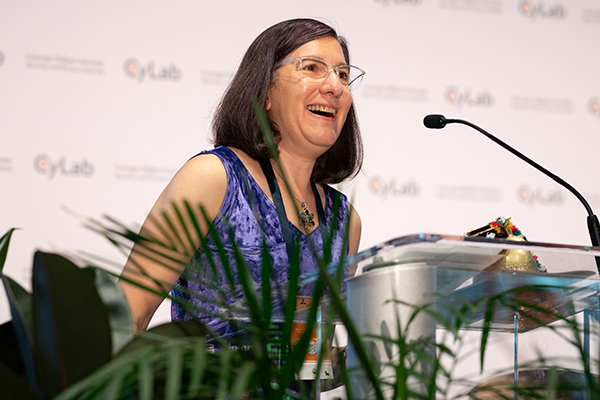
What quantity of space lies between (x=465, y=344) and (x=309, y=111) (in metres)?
1.04

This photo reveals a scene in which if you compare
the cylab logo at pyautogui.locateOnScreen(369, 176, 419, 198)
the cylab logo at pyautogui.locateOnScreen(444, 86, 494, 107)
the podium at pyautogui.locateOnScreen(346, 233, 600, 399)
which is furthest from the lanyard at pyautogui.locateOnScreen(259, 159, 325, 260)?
the cylab logo at pyautogui.locateOnScreen(444, 86, 494, 107)

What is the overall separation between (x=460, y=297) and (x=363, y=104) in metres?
2.55

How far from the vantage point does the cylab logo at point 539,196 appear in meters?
3.31

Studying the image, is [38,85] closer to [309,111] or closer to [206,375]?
[309,111]

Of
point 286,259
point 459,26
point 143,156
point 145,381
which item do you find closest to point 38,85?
point 143,156

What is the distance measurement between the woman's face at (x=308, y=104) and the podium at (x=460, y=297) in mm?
900

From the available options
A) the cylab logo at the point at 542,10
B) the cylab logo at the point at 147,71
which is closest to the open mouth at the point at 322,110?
the cylab logo at the point at 147,71

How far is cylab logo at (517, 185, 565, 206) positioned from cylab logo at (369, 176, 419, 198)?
0.63 m

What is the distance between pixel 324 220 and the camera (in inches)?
67.9

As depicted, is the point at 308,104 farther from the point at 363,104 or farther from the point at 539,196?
the point at 539,196

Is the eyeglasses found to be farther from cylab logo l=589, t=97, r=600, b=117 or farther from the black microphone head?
cylab logo l=589, t=97, r=600, b=117

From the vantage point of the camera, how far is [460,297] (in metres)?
0.67

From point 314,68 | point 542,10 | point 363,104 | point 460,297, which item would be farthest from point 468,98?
point 460,297

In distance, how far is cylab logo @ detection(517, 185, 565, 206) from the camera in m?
3.31
